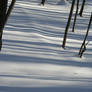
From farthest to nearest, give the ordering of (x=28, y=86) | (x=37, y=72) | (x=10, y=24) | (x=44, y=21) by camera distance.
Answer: (x=44, y=21) < (x=10, y=24) < (x=37, y=72) < (x=28, y=86)

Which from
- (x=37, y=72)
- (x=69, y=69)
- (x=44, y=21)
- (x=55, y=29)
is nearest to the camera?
(x=37, y=72)

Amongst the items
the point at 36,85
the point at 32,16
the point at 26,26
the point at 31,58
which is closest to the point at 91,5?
the point at 32,16

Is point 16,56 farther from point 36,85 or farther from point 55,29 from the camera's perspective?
point 55,29

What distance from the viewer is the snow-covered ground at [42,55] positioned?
801 cm

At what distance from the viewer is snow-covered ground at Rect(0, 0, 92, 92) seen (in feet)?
26.3

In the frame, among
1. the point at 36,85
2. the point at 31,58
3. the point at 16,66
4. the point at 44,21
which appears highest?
the point at 36,85

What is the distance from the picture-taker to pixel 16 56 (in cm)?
1270

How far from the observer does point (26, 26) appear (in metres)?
23.6

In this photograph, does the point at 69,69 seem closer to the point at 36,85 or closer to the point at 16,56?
the point at 16,56

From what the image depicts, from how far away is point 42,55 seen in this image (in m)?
14.5

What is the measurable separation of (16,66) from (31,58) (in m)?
2.37

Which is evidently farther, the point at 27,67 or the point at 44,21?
the point at 44,21

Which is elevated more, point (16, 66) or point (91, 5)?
point (16, 66)

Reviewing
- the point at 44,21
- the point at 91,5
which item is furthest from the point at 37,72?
the point at 91,5
